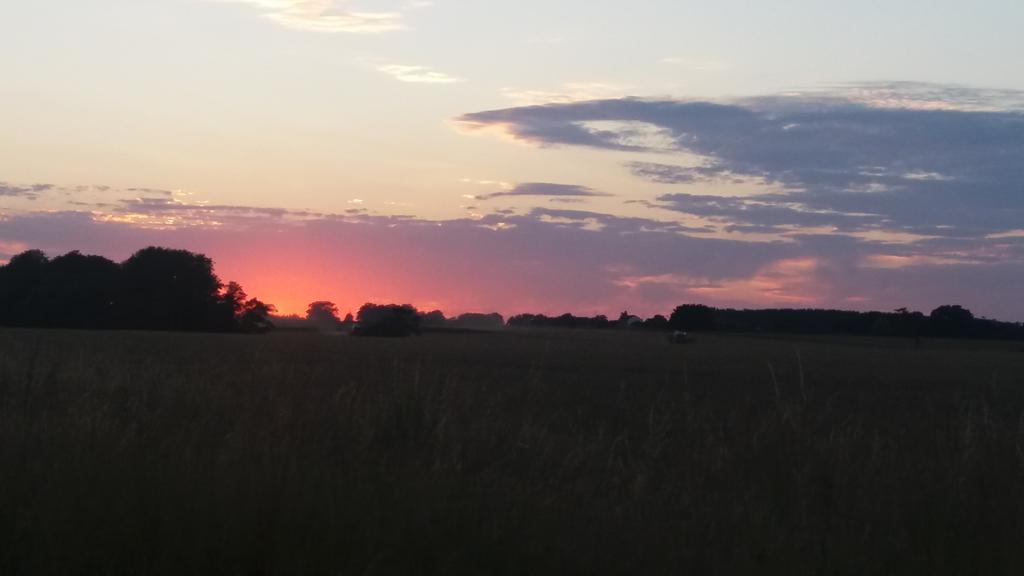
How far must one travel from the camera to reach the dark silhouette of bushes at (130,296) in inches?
2817

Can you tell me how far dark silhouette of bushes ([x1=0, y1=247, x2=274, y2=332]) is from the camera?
Result: 71562 mm

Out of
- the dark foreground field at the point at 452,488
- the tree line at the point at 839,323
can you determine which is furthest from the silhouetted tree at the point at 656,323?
the dark foreground field at the point at 452,488

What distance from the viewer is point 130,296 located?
2899 inches

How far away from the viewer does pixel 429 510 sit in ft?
23.8

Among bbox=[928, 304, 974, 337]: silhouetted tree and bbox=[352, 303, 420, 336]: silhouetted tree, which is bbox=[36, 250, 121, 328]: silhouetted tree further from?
bbox=[928, 304, 974, 337]: silhouetted tree

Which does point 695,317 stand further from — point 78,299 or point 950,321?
point 78,299

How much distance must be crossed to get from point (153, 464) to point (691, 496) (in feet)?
13.6

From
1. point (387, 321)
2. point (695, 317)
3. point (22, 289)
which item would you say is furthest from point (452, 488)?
point (695, 317)

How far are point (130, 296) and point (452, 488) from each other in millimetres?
70076

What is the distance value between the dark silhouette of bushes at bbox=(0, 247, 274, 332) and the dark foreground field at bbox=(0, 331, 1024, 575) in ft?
199

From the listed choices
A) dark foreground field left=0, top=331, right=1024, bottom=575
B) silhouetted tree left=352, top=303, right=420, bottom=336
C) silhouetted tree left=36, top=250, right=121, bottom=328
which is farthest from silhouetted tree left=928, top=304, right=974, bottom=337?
dark foreground field left=0, top=331, right=1024, bottom=575

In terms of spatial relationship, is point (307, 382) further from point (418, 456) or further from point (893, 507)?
point (893, 507)

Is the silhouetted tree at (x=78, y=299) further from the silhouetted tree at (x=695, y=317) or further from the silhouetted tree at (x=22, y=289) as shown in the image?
the silhouetted tree at (x=695, y=317)

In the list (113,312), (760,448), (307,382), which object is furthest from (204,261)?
(760,448)
